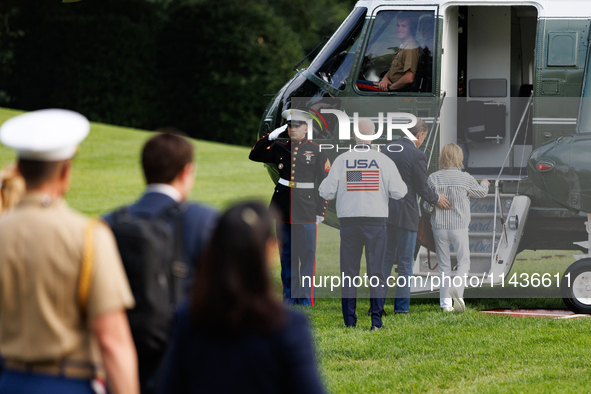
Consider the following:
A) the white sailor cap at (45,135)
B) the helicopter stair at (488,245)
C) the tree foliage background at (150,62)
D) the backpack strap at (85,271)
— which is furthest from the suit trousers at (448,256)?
the tree foliage background at (150,62)

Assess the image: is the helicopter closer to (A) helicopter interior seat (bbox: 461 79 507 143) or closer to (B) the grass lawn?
(A) helicopter interior seat (bbox: 461 79 507 143)

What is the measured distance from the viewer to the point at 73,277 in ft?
7.07

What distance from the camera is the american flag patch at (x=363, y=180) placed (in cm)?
610

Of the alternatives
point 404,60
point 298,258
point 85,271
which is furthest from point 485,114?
point 85,271

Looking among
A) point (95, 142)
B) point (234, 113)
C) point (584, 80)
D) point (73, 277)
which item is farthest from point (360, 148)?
point (234, 113)

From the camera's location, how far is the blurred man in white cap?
2.13 meters

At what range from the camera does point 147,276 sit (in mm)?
2527

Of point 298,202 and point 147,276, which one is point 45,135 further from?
point 298,202

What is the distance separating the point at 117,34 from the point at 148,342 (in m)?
21.3

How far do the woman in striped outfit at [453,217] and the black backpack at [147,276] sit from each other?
447cm

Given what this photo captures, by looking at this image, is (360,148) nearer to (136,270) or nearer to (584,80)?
(584,80)

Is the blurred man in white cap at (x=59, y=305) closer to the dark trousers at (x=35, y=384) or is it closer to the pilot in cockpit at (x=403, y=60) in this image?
the dark trousers at (x=35, y=384)

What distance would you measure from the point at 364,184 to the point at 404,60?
1.84m

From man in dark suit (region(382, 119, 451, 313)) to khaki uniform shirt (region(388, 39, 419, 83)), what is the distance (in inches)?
31.4
